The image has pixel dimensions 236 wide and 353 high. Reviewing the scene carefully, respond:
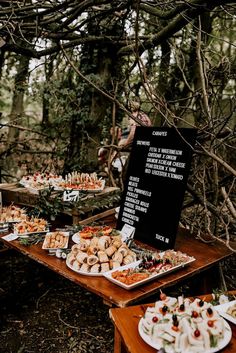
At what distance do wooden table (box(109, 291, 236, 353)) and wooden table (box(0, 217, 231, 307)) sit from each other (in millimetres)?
103

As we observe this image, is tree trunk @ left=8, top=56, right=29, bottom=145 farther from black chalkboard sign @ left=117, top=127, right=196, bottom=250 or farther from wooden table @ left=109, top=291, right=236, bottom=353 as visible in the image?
wooden table @ left=109, top=291, right=236, bottom=353

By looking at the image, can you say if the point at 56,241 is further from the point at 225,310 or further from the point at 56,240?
the point at 225,310

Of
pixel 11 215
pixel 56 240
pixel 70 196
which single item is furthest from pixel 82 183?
pixel 56 240

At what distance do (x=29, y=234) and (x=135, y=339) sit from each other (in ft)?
5.43

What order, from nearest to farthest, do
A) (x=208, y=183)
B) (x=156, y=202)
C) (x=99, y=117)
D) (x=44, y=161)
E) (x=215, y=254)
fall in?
(x=215, y=254), (x=156, y=202), (x=208, y=183), (x=99, y=117), (x=44, y=161)

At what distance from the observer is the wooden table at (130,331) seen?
1.73 metres

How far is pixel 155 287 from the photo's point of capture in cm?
231

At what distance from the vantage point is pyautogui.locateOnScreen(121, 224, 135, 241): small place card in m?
3.15

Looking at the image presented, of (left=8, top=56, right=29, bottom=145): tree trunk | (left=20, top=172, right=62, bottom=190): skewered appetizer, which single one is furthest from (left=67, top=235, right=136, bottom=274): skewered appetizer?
(left=8, top=56, right=29, bottom=145): tree trunk

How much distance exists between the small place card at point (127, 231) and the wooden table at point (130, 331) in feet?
3.47

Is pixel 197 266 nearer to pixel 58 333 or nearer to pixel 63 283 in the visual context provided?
pixel 58 333

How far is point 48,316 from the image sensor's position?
3.63 metres

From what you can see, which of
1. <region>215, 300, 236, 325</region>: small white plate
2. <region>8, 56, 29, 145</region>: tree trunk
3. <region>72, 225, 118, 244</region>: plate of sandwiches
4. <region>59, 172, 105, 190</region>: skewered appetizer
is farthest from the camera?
<region>8, 56, 29, 145</region>: tree trunk

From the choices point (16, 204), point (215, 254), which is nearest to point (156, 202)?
point (215, 254)
